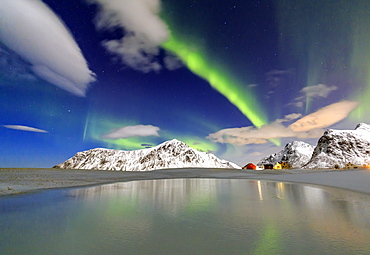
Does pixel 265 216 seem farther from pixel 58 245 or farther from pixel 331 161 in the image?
pixel 331 161

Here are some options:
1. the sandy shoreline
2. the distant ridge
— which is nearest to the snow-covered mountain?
the distant ridge

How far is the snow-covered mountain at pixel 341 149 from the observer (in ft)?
401

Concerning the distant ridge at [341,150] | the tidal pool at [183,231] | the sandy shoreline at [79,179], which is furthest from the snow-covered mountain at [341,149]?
the tidal pool at [183,231]

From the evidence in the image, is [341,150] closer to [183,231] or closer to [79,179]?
[79,179]

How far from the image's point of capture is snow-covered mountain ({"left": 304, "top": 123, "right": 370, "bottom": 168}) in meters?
122

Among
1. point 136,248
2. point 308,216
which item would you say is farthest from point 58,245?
point 308,216

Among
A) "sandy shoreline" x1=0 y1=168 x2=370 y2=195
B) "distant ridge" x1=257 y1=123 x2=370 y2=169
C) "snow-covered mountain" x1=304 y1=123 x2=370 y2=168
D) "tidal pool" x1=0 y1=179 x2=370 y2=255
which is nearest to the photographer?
"tidal pool" x1=0 y1=179 x2=370 y2=255

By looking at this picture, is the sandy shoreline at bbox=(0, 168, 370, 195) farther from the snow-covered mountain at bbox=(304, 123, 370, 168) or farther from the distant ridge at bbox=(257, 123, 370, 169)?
the snow-covered mountain at bbox=(304, 123, 370, 168)

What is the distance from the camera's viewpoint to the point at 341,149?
130625mm

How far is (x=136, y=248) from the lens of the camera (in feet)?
15.7

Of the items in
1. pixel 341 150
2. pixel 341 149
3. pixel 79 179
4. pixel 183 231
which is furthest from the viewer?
pixel 341 149

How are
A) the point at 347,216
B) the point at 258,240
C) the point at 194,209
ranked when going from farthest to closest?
the point at 194,209 < the point at 347,216 < the point at 258,240

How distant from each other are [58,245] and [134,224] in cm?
234

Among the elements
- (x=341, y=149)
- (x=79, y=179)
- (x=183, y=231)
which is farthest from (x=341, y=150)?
(x=183, y=231)
